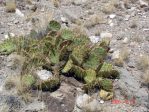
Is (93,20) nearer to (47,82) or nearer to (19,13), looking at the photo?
(19,13)

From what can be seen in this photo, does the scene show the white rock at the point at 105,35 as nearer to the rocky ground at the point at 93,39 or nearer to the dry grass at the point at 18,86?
the rocky ground at the point at 93,39

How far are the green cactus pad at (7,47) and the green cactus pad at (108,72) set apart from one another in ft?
5.33

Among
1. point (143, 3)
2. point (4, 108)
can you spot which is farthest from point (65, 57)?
point (143, 3)

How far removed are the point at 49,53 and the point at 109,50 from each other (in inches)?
54.2

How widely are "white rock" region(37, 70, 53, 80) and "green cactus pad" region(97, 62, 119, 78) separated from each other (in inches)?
31.6

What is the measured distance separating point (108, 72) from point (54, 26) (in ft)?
4.72

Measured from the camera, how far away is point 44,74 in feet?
21.8

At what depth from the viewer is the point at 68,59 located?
274 inches

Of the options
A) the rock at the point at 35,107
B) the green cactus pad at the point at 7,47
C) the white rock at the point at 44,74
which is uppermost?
the green cactus pad at the point at 7,47

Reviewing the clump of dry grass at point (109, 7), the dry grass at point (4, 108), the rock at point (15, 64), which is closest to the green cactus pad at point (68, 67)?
the rock at point (15, 64)

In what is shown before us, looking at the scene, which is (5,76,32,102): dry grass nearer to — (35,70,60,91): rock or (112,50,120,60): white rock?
(35,70,60,91): rock

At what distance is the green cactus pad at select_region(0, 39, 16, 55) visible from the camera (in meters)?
7.22

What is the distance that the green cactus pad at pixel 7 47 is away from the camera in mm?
7218

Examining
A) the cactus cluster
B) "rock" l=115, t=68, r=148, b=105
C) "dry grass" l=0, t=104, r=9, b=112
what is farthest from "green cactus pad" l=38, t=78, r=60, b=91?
"rock" l=115, t=68, r=148, b=105
